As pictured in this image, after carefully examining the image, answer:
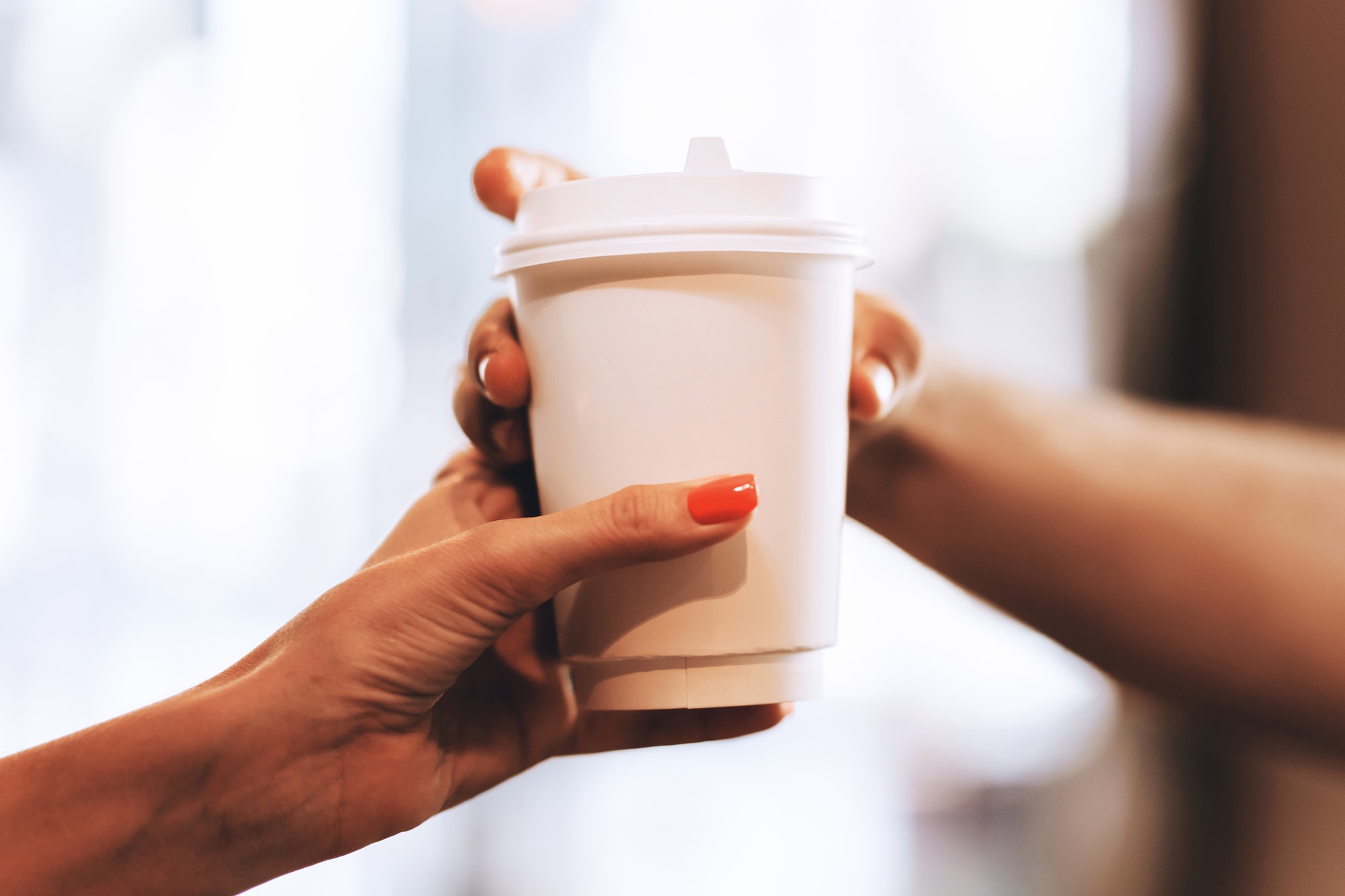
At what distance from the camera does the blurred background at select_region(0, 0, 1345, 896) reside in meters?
1.64

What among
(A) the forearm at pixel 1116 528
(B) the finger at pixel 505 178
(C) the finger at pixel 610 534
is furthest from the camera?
(A) the forearm at pixel 1116 528

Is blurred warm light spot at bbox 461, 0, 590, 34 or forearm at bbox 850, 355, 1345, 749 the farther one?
blurred warm light spot at bbox 461, 0, 590, 34

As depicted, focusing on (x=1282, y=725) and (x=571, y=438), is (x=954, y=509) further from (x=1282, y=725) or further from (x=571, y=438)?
(x=571, y=438)

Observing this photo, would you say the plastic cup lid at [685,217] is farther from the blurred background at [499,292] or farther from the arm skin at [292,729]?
the blurred background at [499,292]

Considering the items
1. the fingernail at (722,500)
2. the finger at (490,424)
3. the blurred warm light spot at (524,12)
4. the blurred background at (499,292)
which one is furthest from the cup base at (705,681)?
the blurred warm light spot at (524,12)

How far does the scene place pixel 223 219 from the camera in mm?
1711

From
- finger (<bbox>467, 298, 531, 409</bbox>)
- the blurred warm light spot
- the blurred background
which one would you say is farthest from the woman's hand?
the blurred warm light spot

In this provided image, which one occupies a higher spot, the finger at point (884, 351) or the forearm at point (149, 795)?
the finger at point (884, 351)

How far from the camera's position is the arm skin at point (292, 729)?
1.81 feet

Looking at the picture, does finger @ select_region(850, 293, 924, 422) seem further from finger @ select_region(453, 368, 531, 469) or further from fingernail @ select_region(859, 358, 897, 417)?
finger @ select_region(453, 368, 531, 469)

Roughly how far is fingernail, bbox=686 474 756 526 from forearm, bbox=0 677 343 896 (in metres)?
0.28

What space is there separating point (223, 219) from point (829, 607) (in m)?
1.49

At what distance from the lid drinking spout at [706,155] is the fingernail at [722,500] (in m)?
0.20

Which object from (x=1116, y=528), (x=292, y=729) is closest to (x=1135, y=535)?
(x=1116, y=528)
